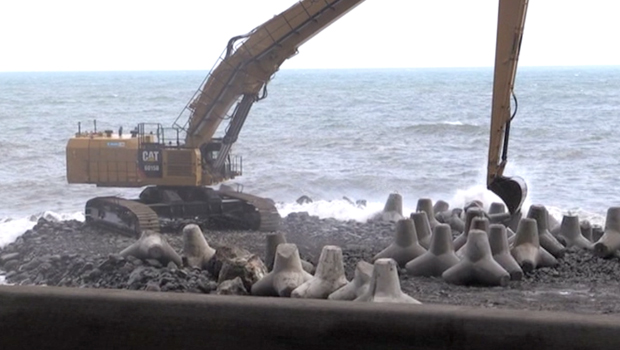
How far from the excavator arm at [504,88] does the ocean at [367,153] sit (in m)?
6.15

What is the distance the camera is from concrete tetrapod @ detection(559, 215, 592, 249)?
15.4 meters

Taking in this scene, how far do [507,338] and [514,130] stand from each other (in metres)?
44.7

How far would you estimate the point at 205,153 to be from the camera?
18.8 metres

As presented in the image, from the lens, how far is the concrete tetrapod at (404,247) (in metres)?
13.9

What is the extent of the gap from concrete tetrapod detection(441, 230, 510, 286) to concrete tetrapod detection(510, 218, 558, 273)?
3.33ft

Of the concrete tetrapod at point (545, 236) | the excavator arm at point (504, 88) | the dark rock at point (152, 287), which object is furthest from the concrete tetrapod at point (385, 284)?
the excavator arm at point (504, 88)

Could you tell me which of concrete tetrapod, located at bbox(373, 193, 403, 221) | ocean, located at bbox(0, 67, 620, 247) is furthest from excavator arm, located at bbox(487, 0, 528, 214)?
ocean, located at bbox(0, 67, 620, 247)

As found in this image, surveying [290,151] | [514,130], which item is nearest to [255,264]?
[290,151]

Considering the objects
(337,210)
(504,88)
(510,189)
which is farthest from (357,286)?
(337,210)

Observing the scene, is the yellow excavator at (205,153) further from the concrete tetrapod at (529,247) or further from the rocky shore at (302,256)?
the concrete tetrapod at (529,247)

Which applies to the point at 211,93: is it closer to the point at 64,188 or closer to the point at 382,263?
the point at 382,263

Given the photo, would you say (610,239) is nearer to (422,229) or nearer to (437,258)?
(422,229)

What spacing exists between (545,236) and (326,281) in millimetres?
4521

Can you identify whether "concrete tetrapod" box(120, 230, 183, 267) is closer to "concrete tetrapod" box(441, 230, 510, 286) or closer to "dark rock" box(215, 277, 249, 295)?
"dark rock" box(215, 277, 249, 295)
